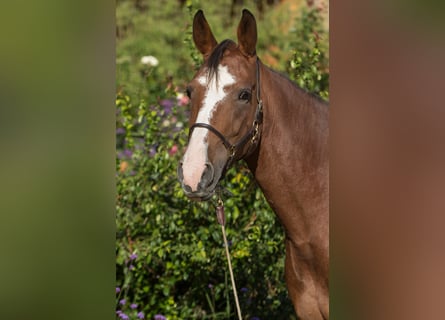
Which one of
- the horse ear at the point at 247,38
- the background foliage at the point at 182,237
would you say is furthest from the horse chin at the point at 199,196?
the background foliage at the point at 182,237

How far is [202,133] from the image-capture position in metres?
2.06

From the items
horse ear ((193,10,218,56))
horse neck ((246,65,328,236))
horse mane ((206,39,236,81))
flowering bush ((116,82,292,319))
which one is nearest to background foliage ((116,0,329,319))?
flowering bush ((116,82,292,319))

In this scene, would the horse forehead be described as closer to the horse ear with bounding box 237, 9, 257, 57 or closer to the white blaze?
the white blaze

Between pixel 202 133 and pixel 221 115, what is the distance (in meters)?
0.09

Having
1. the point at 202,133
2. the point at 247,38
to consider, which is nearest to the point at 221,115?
the point at 202,133

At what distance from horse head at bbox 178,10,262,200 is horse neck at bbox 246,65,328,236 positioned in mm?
56

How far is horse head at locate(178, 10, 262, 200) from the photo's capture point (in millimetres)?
2047
